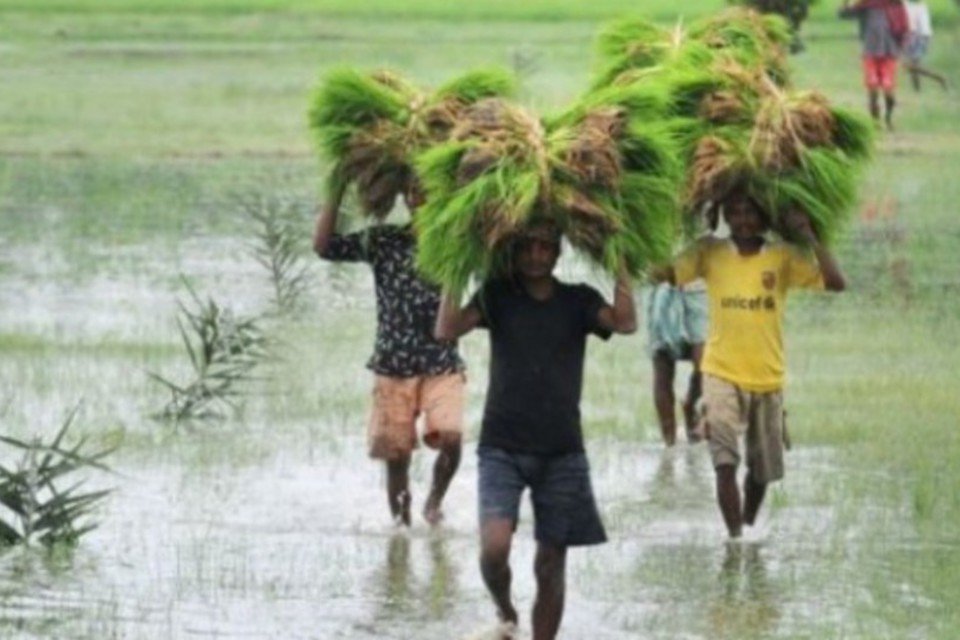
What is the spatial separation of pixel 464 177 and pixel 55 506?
2.55 m

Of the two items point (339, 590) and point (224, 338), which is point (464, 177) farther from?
point (224, 338)

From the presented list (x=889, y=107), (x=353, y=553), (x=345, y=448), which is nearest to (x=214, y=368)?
(x=345, y=448)

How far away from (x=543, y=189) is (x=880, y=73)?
75.6 ft

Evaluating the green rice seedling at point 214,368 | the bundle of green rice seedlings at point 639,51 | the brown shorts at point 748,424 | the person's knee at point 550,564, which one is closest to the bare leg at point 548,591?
the person's knee at point 550,564

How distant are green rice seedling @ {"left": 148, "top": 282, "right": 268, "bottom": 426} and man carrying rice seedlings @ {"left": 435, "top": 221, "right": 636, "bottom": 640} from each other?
16.7 ft

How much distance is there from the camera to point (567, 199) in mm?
9734

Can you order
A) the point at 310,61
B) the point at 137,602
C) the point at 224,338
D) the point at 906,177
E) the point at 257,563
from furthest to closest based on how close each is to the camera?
1. the point at 310,61
2. the point at 906,177
3. the point at 224,338
4. the point at 257,563
5. the point at 137,602

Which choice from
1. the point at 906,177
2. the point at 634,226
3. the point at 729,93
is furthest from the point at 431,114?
the point at 906,177

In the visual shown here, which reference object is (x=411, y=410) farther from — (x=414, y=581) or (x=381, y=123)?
(x=381, y=123)

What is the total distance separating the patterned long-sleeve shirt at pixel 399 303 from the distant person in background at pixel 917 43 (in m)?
24.3

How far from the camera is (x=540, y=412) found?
9773 mm

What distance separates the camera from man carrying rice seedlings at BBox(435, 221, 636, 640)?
976 cm

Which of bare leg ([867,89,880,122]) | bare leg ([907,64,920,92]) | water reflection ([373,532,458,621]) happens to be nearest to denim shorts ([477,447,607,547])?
water reflection ([373,532,458,621])

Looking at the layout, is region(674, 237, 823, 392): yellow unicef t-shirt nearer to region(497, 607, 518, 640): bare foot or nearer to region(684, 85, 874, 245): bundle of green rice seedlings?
region(684, 85, 874, 245): bundle of green rice seedlings
